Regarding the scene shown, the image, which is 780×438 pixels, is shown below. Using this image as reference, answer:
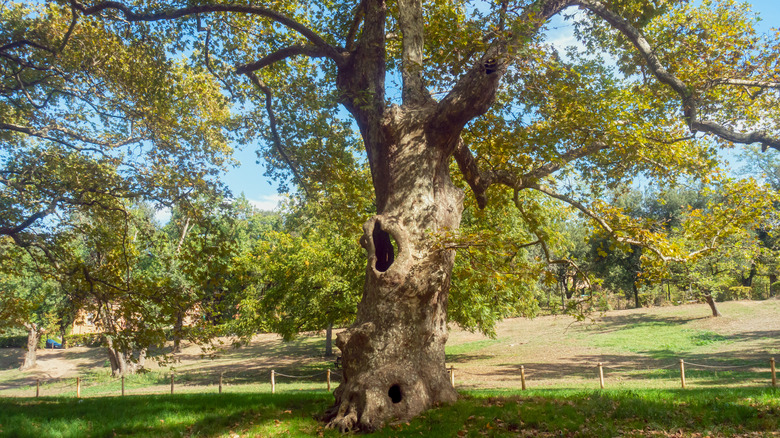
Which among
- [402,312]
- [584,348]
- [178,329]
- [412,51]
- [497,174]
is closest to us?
[402,312]

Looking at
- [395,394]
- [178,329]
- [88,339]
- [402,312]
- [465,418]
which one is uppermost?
[402,312]

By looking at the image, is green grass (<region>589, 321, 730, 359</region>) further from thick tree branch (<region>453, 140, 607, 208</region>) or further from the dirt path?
thick tree branch (<region>453, 140, 607, 208</region>)

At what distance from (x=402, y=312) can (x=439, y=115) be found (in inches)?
141

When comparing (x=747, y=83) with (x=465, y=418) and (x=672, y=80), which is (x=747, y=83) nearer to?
(x=672, y=80)

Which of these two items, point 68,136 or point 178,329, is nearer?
point 178,329

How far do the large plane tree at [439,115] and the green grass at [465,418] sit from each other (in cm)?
61

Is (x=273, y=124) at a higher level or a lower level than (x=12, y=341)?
higher

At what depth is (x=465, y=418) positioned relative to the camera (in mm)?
6738

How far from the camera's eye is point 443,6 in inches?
468

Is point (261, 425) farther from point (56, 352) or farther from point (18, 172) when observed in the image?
point (56, 352)

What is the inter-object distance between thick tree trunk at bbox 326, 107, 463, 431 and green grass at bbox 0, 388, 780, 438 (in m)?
0.37

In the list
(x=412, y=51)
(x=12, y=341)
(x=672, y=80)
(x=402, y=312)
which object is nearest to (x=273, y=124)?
(x=412, y=51)

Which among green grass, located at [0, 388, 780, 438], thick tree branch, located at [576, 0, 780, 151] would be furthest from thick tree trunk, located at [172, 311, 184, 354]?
thick tree branch, located at [576, 0, 780, 151]

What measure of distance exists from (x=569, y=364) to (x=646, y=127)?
14112mm
